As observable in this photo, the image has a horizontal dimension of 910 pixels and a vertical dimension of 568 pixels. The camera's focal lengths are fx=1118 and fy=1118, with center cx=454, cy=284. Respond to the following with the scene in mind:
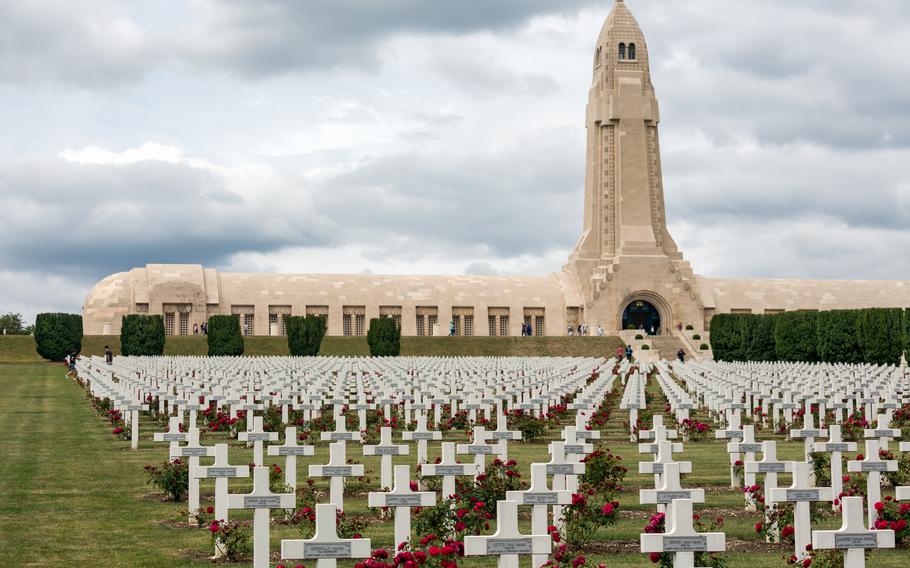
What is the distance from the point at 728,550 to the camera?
31.3ft

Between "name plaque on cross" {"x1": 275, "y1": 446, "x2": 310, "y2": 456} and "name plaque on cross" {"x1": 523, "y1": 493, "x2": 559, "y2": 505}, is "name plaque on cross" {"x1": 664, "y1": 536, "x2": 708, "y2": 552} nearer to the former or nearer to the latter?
"name plaque on cross" {"x1": 523, "y1": 493, "x2": 559, "y2": 505}

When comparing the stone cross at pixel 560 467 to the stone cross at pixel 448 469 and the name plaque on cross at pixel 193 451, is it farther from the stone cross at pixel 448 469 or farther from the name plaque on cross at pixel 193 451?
the name plaque on cross at pixel 193 451

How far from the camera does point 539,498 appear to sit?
7531 mm

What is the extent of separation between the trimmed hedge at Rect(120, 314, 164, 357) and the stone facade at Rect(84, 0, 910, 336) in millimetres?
16176

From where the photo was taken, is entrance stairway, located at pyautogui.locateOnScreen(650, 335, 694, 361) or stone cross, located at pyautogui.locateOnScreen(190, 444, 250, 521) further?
entrance stairway, located at pyautogui.locateOnScreen(650, 335, 694, 361)

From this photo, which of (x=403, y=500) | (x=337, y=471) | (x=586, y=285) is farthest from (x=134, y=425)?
(x=586, y=285)

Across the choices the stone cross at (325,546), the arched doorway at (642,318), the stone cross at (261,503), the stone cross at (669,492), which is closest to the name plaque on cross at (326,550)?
the stone cross at (325,546)

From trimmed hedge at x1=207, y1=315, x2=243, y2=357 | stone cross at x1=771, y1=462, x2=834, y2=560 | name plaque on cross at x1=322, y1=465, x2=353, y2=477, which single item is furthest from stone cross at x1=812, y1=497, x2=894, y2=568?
trimmed hedge at x1=207, y1=315, x2=243, y2=357

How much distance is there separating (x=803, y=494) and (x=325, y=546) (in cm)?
359

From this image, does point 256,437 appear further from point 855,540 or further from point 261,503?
point 855,540

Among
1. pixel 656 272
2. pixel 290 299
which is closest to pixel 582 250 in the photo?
pixel 656 272

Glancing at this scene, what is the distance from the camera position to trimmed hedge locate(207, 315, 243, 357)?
5125 centimetres

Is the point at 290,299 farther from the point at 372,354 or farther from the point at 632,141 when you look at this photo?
the point at 632,141

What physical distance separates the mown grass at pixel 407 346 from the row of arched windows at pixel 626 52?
67.3 feet
